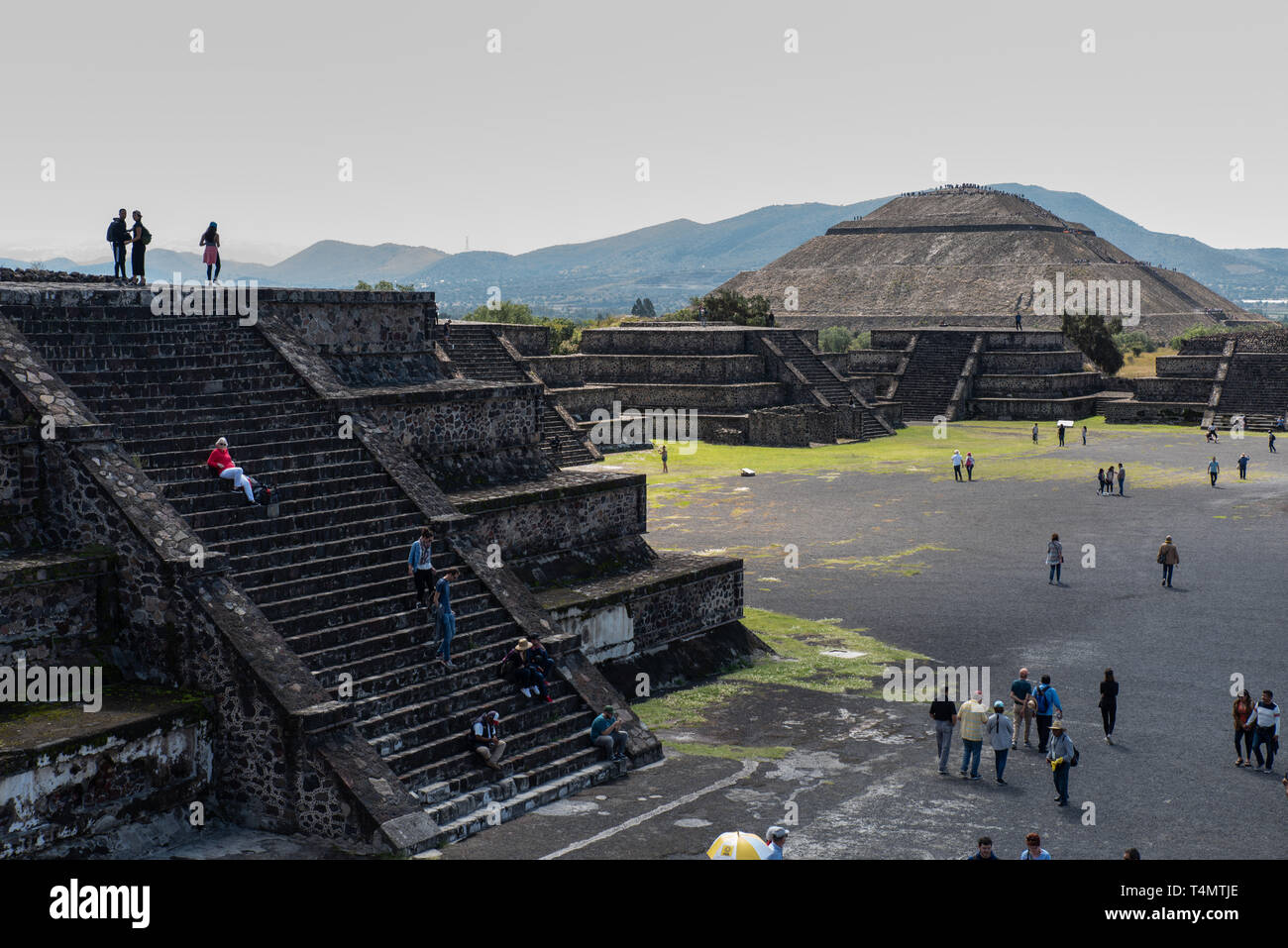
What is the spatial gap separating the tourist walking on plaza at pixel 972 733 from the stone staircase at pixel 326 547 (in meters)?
4.81

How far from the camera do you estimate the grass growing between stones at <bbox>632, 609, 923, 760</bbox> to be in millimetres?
21062

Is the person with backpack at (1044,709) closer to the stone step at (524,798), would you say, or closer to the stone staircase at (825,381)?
the stone step at (524,798)

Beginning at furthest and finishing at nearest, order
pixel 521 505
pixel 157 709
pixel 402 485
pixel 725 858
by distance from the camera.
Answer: pixel 521 505, pixel 402 485, pixel 157 709, pixel 725 858

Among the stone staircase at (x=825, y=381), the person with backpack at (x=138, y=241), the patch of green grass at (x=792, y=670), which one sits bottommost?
the patch of green grass at (x=792, y=670)

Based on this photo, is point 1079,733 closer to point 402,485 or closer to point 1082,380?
point 402,485

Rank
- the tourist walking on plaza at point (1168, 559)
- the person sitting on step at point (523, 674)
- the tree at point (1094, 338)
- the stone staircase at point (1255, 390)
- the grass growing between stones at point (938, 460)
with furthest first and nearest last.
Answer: the tree at point (1094, 338), the stone staircase at point (1255, 390), the grass growing between stones at point (938, 460), the tourist walking on plaza at point (1168, 559), the person sitting on step at point (523, 674)

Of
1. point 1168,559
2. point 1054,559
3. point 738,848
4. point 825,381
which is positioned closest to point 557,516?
point 738,848

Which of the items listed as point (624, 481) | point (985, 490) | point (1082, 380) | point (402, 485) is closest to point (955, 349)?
point (1082, 380)

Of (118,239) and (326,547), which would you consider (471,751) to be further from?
(118,239)

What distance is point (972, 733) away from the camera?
18125 millimetres

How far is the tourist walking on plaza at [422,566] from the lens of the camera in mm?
18344

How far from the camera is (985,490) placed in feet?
156

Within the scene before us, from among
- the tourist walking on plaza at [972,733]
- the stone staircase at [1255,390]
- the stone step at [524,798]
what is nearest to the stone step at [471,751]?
the stone step at [524,798]
